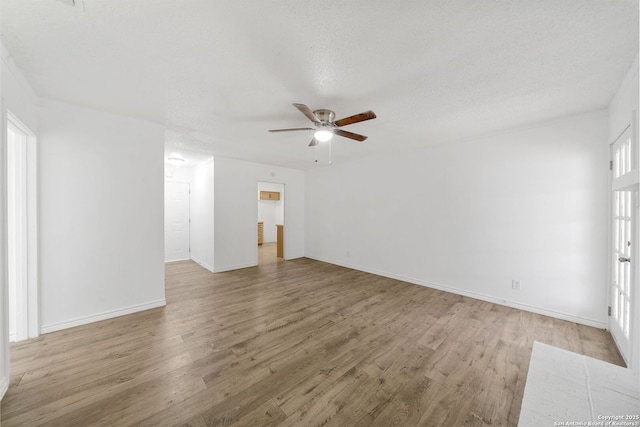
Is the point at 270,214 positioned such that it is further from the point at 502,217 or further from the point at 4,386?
the point at 4,386

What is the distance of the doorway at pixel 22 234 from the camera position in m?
2.25

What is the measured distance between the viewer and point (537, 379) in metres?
1.00

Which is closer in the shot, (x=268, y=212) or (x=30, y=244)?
(x=30, y=244)

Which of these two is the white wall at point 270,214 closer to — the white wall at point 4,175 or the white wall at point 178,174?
the white wall at point 178,174

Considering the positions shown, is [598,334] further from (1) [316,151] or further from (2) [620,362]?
(1) [316,151]

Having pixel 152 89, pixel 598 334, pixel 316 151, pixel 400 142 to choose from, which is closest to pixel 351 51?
pixel 152 89

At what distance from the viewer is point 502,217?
3.29m

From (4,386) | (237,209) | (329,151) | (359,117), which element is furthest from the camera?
(237,209)

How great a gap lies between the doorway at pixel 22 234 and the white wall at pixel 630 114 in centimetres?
502

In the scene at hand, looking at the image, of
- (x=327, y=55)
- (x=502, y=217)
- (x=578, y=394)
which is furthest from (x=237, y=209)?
(x=578, y=394)

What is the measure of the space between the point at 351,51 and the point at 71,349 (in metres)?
3.59

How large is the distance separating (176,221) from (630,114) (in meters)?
7.60

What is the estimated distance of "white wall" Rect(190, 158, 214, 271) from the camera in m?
5.00

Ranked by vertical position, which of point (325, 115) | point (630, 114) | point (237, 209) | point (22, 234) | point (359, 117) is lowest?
point (22, 234)
